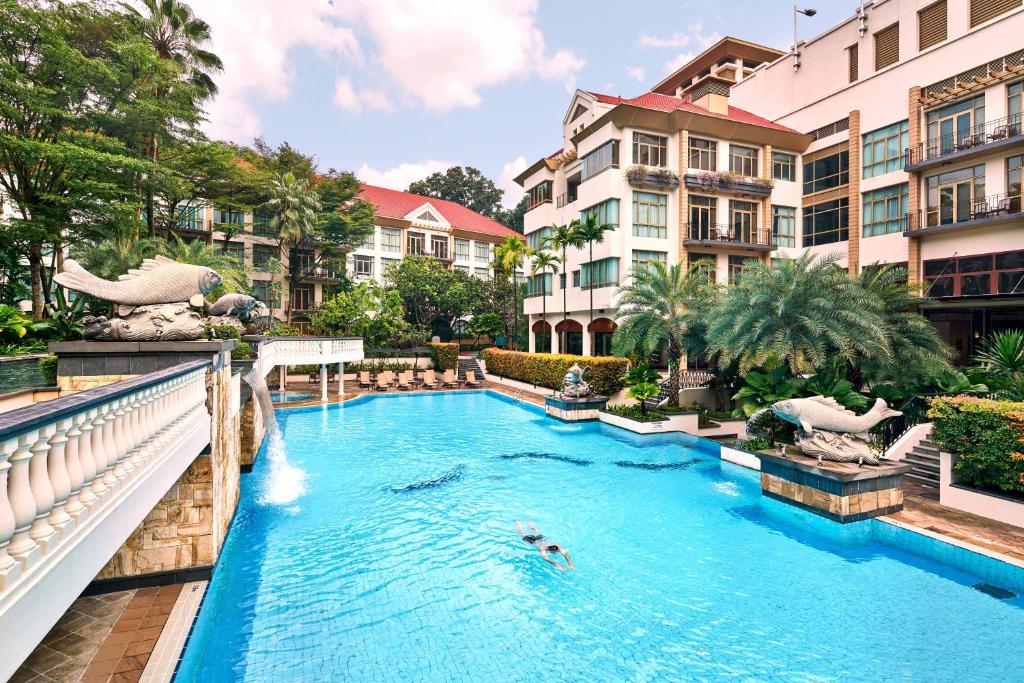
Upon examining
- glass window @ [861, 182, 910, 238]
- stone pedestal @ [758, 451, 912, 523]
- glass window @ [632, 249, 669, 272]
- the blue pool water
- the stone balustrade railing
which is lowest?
the blue pool water

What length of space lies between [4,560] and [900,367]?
1916 centimetres

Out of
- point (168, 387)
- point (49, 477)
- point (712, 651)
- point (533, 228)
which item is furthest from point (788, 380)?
point (533, 228)

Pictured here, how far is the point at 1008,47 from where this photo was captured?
2214cm

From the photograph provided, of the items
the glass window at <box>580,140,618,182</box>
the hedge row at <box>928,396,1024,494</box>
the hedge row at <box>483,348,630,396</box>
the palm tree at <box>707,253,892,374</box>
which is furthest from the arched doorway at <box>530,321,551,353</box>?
the hedge row at <box>928,396,1024,494</box>

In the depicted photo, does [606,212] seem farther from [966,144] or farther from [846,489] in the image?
[846,489]

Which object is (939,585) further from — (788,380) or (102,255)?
(102,255)

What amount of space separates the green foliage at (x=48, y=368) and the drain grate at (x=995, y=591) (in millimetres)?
16315

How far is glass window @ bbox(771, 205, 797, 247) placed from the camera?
105ft

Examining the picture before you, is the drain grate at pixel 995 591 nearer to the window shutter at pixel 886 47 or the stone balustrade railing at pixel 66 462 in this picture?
the stone balustrade railing at pixel 66 462

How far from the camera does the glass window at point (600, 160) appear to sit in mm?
28688

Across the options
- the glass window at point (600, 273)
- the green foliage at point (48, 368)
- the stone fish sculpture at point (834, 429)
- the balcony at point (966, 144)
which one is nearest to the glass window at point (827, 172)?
the balcony at point (966, 144)

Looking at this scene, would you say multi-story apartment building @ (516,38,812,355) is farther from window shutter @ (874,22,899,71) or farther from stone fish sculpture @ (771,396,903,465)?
stone fish sculpture @ (771,396,903,465)

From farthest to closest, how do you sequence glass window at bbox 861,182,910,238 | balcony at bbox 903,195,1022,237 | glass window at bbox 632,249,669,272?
glass window at bbox 632,249,669,272 < glass window at bbox 861,182,910,238 < balcony at bbox 903,195,1022,237

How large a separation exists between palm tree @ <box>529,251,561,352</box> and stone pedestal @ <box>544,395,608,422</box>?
12.8 metres
